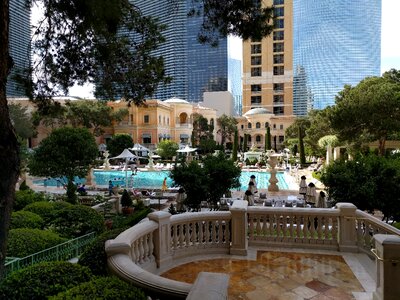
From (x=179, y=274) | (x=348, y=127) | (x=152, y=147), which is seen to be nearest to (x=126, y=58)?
(x=179, y=274)

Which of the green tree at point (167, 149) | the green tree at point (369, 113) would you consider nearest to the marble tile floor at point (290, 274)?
the green tree at point (369, 113)

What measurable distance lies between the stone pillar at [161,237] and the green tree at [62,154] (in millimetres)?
11380

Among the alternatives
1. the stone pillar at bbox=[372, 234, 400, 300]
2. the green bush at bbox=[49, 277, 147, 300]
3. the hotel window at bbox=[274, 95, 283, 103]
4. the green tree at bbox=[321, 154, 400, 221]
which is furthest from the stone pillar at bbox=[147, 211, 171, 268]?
the hotel window at bbox=[274, 95, 283, 103]

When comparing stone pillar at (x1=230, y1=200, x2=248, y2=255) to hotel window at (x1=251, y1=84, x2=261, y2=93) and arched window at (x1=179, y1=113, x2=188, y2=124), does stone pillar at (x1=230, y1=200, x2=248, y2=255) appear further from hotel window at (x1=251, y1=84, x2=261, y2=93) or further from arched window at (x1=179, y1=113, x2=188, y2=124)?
hotel window at (x1=251, y1=84, x2=261, y2=93)

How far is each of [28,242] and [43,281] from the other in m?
3.81

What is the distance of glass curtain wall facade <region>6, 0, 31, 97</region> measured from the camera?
5.75m

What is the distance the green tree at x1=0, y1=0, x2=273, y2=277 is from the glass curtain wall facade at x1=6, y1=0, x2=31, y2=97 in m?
0.18

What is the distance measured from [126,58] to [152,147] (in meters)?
43.9

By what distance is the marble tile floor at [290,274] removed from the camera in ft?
17.3

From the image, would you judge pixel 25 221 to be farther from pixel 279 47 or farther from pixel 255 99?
pixel 255 99

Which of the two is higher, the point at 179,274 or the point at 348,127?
the point at 348,127

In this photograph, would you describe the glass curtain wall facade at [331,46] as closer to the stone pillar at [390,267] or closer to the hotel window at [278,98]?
the hotel window at [278,98]

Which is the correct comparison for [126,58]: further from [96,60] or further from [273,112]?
[273,112]

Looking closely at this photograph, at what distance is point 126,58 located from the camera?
6789 millimetres
